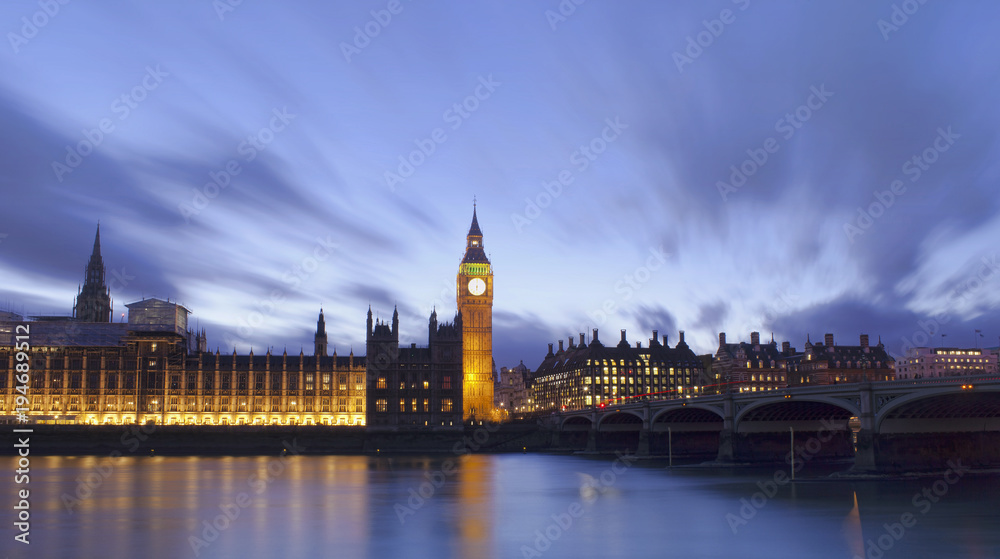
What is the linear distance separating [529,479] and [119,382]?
102719 mm

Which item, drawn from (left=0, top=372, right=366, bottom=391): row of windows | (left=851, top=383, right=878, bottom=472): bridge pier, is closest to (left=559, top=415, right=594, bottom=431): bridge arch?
(left=0, top=372, right=366, bottom=391): row of windows

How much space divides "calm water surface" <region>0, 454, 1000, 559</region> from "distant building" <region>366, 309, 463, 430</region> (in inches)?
2706

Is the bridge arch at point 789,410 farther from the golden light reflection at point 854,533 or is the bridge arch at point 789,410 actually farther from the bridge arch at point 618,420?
the bridge arch at point 618,420

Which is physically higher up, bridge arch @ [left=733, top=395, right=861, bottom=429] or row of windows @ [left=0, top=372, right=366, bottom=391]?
row of windows @ [left=0, top=372, right=366, bottom=391]

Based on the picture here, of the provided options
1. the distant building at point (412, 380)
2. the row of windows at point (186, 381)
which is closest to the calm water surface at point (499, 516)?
the distant building at point (412, 380)

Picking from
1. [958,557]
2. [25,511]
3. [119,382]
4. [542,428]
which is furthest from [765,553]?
[119,382]

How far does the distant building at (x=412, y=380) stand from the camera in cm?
15500

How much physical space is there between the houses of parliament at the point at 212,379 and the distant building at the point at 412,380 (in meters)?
0.18

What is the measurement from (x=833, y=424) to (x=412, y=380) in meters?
77.4

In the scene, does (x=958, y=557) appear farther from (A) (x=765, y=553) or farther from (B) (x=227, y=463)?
(B) (x=227, y=463)

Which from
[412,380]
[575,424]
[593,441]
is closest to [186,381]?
[412,380]

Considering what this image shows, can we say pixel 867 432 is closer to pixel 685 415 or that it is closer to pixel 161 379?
pixel 685 415

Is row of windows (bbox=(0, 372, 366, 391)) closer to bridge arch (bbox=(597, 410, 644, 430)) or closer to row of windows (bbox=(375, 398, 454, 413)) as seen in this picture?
row of windows (bbox=(375, 398, 454, 413))

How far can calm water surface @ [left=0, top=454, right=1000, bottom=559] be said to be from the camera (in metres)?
42.5
